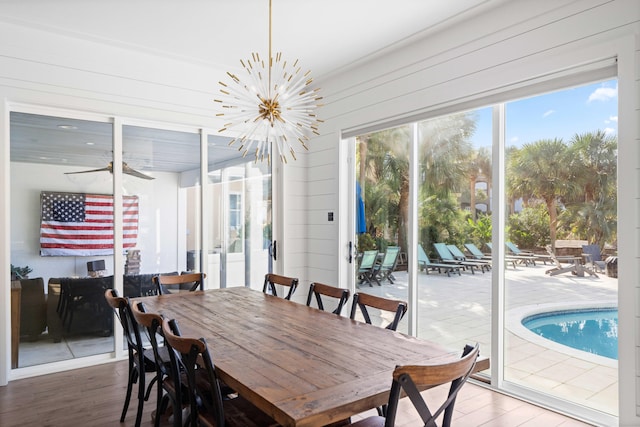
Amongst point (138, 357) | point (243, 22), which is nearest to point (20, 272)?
point (138, 357)

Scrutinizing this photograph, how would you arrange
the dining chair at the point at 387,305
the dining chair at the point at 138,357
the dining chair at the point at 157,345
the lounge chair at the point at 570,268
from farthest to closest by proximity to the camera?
the lounge chair at the point at 570,268, the dining chair at the point at 138,357, the dining chair at the point at 387,305, the dining chair at the point at 157,345

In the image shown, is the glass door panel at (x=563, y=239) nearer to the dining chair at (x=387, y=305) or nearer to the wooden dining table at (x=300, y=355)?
the dining chair at (x=387, y=305)

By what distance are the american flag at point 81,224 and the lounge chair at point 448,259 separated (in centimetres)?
304

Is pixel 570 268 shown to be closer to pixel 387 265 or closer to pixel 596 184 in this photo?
pixel 596 184

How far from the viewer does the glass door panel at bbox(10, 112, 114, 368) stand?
145 inches

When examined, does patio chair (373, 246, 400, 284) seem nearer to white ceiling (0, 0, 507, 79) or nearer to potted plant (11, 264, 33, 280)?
white ceiling (0, 0, 507, 79)

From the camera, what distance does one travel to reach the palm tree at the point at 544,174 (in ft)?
10.0

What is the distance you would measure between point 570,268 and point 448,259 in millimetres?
1022

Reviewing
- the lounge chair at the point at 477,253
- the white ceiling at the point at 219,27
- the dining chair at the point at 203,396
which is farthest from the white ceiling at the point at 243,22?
the dining chair at the point at 203,396

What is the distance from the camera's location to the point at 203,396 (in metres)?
1.90

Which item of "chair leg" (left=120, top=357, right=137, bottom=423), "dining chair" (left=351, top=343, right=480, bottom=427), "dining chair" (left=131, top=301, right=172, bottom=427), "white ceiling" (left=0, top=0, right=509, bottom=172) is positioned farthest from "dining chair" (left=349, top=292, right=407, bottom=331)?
"white ceiling" (left=0, top=0, right=509, bottom=172)

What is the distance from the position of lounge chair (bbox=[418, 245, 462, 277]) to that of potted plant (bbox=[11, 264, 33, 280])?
3.60 meters

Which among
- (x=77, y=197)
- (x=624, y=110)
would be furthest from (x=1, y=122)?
(x=624, y=110)

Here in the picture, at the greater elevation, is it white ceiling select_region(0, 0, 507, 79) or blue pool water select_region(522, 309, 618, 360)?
white ceiling select_region(0, 0, 507, 79)
